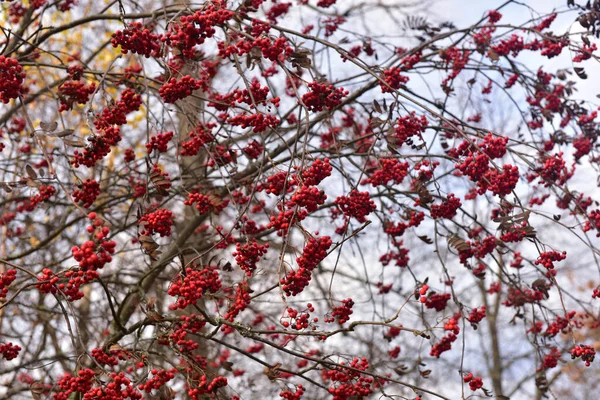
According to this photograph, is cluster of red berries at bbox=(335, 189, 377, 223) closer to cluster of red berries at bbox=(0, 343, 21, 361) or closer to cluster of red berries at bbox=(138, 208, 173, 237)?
cluster of red berries at bbox=(138, 208, 173, 237)

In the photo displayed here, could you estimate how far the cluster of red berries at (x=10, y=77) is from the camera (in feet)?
9.67

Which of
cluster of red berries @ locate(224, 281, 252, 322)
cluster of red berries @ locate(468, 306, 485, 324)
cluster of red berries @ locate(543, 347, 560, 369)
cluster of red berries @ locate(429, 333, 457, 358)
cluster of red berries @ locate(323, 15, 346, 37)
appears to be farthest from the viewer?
cluster of red berries @ locate(323, 15, 346, 37)

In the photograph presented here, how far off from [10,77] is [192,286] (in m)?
1.39

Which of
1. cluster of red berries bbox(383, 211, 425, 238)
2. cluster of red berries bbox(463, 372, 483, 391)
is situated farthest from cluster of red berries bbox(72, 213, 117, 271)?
cluster of red berries bbox(383, 211, 425, 238)

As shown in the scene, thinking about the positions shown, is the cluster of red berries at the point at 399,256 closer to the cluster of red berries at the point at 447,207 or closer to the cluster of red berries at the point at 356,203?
the cluster of red berries at the point at 447,207

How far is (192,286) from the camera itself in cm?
273

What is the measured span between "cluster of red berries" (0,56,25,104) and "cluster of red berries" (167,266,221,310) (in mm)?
1254

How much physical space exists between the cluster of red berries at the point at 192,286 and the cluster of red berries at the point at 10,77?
125cm

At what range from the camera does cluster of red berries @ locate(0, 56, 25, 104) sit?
2.95m

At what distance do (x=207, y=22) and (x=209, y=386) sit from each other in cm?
173

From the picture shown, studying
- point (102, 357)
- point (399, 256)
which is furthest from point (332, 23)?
point (102, 357)

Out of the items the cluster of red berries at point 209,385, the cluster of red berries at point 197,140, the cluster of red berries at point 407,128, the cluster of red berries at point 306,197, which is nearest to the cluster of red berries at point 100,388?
the cluster of red berries at point 209,385

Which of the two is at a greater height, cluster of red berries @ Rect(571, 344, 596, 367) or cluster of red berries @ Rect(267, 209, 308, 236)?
cluster of red berries @ Rect(267, 209, 308, 236)

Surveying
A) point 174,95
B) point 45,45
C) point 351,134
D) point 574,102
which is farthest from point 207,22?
point 45,45
